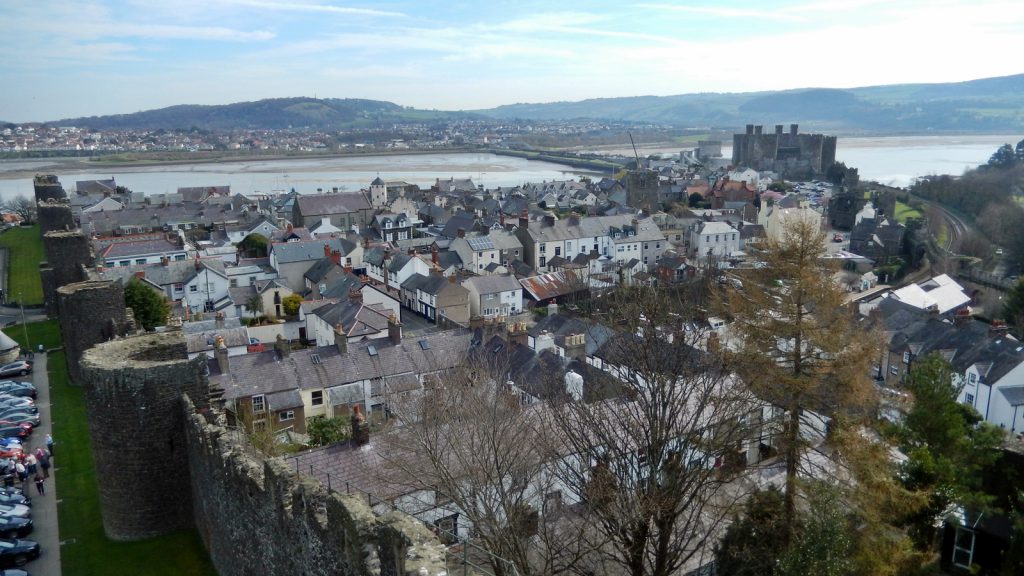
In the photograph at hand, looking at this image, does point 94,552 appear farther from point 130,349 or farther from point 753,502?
point 753,502

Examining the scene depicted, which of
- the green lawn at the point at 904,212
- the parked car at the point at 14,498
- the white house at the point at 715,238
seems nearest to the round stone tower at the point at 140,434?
the parked car at the point at 14,498

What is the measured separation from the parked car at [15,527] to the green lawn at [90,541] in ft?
1.85

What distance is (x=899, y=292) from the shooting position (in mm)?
35344

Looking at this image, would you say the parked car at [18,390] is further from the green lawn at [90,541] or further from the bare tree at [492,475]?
the bare tree at [492,475]

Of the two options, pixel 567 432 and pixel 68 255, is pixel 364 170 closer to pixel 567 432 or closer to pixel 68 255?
pixel 68 255

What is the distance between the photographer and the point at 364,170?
139625 millimetres

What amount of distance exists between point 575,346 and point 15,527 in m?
15.5

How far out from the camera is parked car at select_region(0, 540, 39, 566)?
12.6 meters

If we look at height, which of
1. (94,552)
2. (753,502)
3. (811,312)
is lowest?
(94,552)

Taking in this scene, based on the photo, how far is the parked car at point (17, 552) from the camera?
12.6m

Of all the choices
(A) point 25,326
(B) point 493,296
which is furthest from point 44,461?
(B) point 493,296

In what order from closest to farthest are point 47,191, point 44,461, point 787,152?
point 44,461 < point 47,191 < point 787,152

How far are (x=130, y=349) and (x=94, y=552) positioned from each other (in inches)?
136

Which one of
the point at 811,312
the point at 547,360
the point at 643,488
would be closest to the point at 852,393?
the point at 811,312
